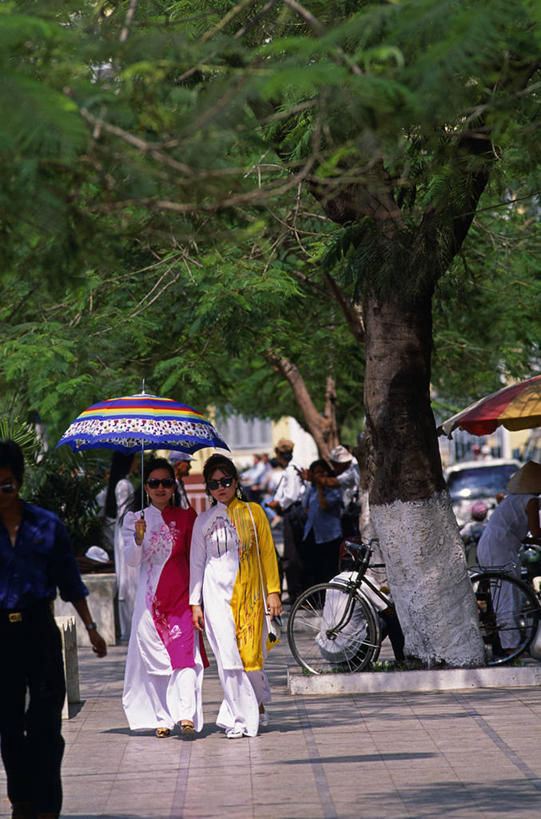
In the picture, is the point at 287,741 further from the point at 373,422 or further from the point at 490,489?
the point at 490,489

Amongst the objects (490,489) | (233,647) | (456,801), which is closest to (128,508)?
(233,647)

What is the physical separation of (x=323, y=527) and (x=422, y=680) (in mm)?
5753

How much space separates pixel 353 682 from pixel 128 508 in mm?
5010

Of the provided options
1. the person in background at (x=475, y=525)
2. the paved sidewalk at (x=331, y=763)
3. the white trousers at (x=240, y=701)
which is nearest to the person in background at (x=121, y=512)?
the paved sidewalk at (x=331, y=763)

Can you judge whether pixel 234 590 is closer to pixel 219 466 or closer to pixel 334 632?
pixel 219 466

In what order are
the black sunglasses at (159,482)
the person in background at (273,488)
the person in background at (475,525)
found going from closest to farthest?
1. the black sunglasses at (159,482)
2. the person in background at (475,525)
3. the person in background at (273,488)

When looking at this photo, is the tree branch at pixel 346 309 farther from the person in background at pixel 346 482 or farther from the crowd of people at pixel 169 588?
the person in background at pixel 346 482

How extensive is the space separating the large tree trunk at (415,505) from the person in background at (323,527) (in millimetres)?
5252

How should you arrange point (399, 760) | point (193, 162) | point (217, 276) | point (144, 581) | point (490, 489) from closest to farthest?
point (193, 162) < point (399, 760) < point (144, 581) < point (217, 276) < point (490, 489)

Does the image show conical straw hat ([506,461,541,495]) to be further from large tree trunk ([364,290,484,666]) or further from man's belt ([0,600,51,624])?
man's belt ([0,600,51,624])

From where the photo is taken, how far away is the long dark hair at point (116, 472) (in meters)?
15.4

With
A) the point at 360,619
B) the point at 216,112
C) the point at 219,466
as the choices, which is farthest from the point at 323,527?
the point at 216,112

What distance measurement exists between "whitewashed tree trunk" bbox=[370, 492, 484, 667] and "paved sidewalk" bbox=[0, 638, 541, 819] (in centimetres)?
41

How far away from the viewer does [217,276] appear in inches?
576
